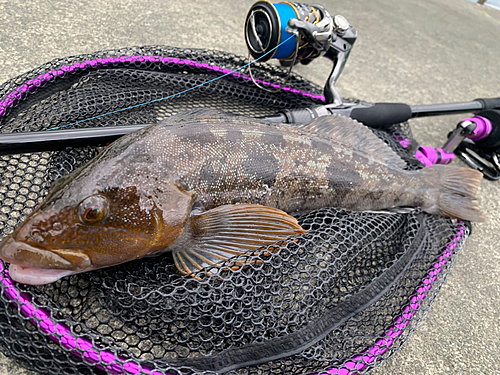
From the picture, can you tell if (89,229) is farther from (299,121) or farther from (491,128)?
(491,128)

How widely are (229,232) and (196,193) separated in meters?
0.28

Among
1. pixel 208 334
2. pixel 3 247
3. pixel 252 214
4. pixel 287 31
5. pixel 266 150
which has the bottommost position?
pixel 208 334

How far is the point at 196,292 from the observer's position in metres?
1.70

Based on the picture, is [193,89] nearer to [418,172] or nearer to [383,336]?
[418,172]

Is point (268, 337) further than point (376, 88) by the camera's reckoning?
No

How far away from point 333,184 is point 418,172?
872 millimetres

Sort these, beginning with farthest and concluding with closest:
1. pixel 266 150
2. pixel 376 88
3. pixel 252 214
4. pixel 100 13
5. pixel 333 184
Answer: pixel 376 88
pixel 100 13
pixel 333 184
pixel 266 150
pixel 252 214

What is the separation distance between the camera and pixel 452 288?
114 inches

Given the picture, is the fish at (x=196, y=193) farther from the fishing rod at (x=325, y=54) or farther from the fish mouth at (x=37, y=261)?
the fishing rod at (x=325, y=54)

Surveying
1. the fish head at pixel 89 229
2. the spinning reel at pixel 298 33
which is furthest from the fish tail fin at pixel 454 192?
the fish head at pixel 89 229

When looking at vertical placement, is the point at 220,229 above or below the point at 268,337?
above

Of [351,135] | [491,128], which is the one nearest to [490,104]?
[491,128]

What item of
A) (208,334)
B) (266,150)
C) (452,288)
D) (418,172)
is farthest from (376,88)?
(208,334)

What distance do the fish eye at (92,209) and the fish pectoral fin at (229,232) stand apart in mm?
470
